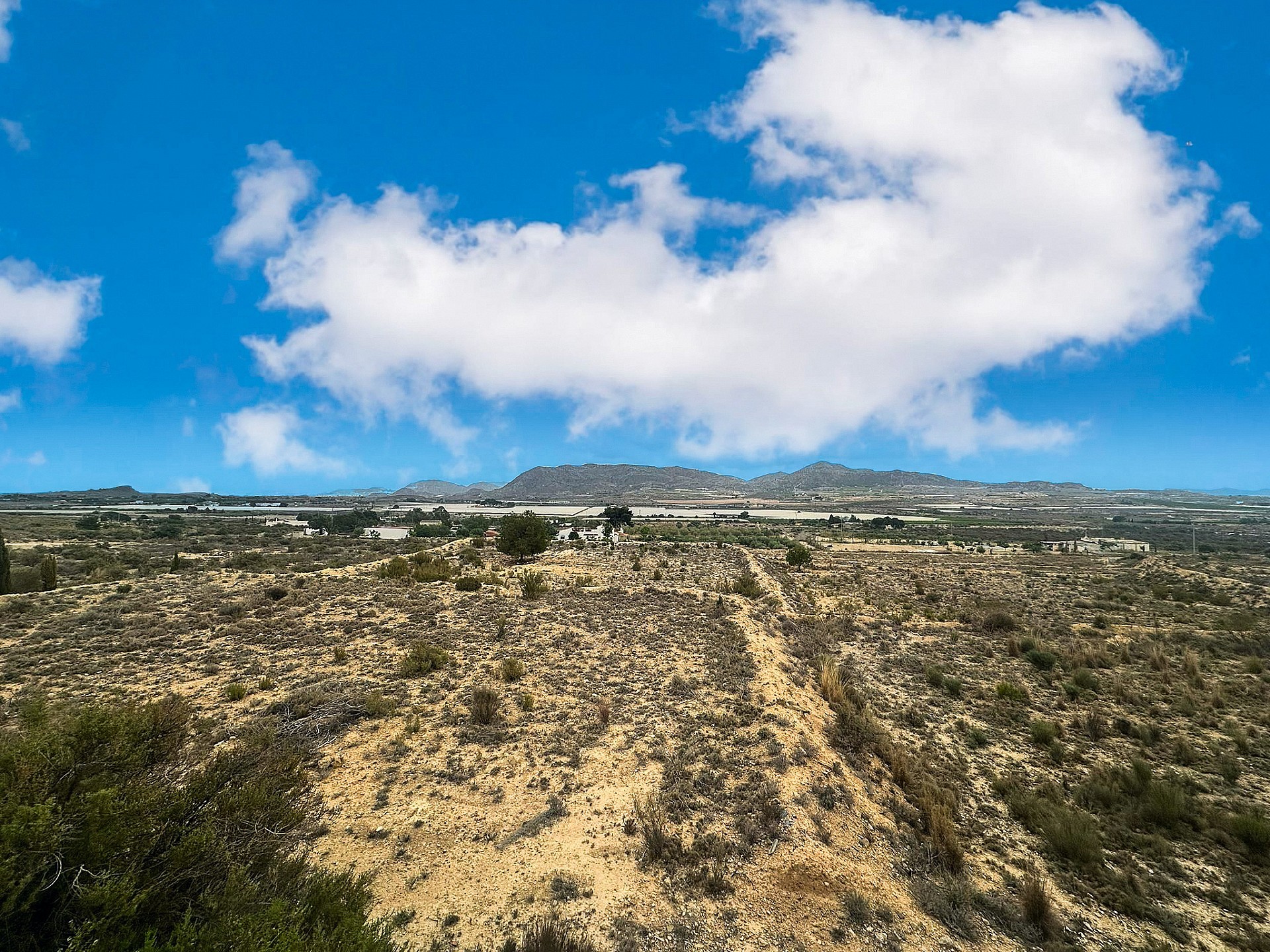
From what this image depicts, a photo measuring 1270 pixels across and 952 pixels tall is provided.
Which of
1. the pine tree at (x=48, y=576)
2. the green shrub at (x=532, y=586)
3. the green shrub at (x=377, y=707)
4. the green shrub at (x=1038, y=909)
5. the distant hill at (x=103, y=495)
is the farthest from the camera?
the distant hill at (x=103, y=495)

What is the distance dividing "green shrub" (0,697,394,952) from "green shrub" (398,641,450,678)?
6.74 metres

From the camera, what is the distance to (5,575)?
20.6 m

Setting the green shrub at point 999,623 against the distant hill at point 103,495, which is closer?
the green shrub at point 999,623

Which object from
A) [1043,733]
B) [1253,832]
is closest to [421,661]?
[1043,733]

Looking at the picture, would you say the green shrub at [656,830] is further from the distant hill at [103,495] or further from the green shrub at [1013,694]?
the distant hill at [103,495]

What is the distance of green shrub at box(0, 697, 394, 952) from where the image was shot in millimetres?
3172

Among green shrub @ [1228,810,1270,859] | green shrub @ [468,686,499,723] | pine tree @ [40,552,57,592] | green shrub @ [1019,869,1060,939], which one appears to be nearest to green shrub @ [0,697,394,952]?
green shrub @ [468,686,499,723]

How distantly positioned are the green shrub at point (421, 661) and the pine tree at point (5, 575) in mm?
21000

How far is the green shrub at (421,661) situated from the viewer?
1212 centimetres

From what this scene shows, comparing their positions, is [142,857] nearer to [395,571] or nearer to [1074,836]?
[1074,836]

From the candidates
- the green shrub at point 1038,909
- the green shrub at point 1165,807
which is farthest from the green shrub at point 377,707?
the green shrub at point 1165,807

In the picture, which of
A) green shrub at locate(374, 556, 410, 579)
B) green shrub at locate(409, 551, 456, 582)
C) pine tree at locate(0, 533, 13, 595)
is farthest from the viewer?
green shrub at locate(374, 556, 410, 579)

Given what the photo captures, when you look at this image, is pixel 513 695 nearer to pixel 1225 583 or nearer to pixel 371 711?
pixel 371 711

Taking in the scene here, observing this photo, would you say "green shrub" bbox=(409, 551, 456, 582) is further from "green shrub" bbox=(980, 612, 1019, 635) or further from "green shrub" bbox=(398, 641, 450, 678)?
"green shrub" bbox=(980, 612, 1019, 635)
